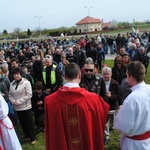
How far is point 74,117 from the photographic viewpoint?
340 centimetres

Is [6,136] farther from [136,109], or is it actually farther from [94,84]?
[136,109]

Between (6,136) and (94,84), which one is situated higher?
(94,84)

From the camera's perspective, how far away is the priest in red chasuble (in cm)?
333

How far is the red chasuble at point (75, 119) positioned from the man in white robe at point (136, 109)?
33 centimetres

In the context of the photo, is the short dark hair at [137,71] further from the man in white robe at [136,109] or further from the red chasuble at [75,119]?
the red chasuble at [75,119]

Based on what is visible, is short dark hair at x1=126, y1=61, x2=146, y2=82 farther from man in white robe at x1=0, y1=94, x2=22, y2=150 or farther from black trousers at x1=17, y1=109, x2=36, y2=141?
black trousers at x1=17, y1=109, x2=36, y2=141

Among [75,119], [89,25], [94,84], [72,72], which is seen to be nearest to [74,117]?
[75,119]

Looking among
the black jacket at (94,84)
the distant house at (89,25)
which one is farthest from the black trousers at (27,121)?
the distant house at (89,25)

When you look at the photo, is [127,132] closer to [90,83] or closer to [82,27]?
[90,83]

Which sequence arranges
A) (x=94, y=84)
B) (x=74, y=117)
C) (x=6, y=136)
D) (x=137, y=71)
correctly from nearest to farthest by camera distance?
(x=137, y=71)
(x=74, y=117)
(x=6, y=136)
(x=94, y=84)

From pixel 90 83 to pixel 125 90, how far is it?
960 millimetres

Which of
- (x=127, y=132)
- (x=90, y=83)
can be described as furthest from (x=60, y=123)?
(x=90, y=83)

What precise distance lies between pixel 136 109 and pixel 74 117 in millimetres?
858

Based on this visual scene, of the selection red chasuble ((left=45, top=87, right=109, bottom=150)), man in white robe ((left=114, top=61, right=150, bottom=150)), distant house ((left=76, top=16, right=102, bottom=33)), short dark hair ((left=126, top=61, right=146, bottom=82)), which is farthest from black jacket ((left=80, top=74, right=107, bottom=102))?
distant house ((left=76, top=16, right=102, bottom=33))
